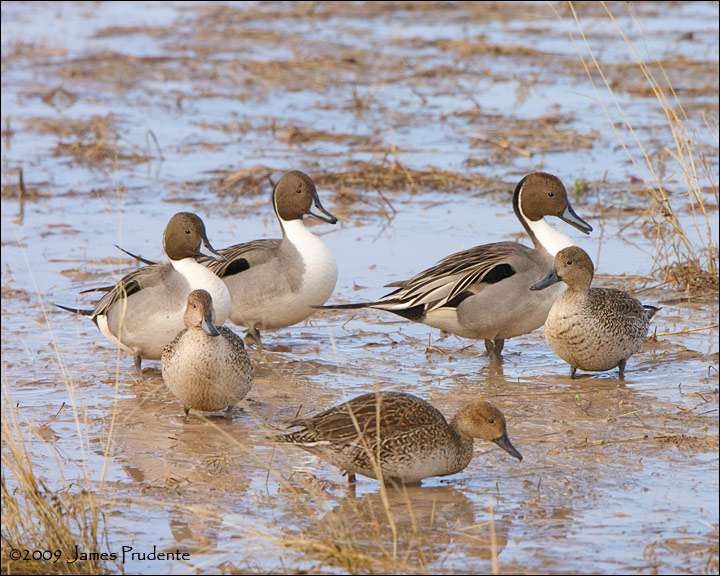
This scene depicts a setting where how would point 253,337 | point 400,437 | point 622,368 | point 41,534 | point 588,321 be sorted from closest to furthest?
point 41,534
point 400,437
point 588,321
point 622,368
point 253,337

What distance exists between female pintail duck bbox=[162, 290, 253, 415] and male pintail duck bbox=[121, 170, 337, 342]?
120 cm

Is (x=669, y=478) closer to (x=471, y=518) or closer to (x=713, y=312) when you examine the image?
(x=471, y=518)

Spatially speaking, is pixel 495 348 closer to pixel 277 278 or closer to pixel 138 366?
pixel 277 278

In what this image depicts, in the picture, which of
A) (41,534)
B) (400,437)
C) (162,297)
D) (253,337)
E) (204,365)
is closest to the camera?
(41,534)

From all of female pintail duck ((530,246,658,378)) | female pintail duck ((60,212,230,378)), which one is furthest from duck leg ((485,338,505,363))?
female pintail duck ((60,212,230,378))

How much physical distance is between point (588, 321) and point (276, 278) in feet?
5.81

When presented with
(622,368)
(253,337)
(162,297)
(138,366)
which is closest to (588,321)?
(622,368)

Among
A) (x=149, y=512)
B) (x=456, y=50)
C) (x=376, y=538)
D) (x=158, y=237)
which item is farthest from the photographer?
(x=456, y=50)

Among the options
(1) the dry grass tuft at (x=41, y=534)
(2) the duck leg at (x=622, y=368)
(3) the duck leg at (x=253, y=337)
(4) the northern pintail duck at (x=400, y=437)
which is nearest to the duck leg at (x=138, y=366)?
(3) the duck leg at (x=253, y=337)

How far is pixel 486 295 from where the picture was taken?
5965mm

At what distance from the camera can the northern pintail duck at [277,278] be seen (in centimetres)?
635

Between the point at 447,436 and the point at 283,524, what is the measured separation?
27.4 inches

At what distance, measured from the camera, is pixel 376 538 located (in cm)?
388

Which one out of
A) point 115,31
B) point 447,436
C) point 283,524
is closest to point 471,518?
point 447,436
